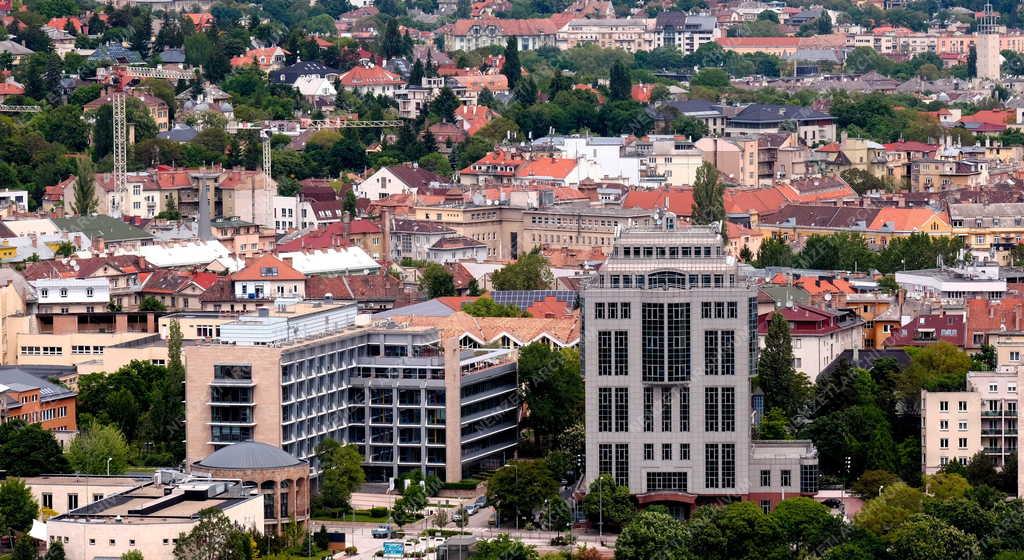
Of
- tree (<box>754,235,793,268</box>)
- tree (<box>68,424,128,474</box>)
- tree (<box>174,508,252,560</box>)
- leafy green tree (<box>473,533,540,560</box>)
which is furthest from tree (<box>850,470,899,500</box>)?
tree (<box>754,235,793,268</box>)

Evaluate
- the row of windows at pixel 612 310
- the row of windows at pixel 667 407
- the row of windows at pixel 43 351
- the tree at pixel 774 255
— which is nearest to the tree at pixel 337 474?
the row of windows at pixel 612 310

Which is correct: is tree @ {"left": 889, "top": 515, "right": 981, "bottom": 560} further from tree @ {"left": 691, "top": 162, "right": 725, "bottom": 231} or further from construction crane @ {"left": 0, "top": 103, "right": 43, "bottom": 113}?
construction crane @ {"left": 0, "top": 103, "right": 43, "bottom": 113}

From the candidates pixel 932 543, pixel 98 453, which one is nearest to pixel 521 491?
pixel 932 543

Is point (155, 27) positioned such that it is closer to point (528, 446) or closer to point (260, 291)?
point (260, 291)

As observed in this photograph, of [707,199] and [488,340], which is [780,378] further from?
[707,199]

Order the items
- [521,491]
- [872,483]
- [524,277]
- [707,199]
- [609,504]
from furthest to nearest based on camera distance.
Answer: [707,199] < [524,277] < [872,483] < [521,491] < [609,504]

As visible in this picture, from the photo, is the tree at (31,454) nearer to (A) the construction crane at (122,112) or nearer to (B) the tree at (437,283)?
(B) the tree at (437,283)
